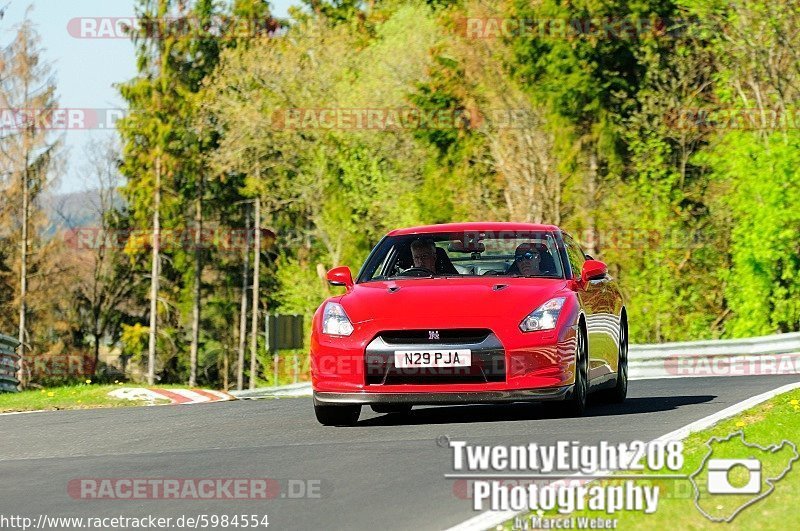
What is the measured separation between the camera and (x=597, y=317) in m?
Answer: 13.0

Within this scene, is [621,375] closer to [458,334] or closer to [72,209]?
[458,334]

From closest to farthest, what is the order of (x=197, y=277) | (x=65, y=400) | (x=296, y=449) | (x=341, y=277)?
(x=296, y=449)
(x=341, y=277)
(x=65, y=400)
(x=197, y=277)

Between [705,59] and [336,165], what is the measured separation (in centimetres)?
1846

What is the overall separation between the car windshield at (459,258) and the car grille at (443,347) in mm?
1210

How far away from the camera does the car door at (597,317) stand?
1255 cm

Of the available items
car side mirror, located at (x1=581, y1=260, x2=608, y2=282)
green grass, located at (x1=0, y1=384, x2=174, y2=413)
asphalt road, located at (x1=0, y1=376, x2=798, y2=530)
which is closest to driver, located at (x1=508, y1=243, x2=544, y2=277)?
car side mirror, located at (x1=581, y1=260, x2=608, y2=282)

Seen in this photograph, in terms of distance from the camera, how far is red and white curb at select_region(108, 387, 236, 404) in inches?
667

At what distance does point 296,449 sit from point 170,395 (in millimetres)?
7227

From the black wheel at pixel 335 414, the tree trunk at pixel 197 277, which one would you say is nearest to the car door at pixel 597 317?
the black wheel at pixel 335 414

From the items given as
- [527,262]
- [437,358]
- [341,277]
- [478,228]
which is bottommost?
[437,358]

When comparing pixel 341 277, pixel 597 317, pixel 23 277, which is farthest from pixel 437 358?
pixel 23 277

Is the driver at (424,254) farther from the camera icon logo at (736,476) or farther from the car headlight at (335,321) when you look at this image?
the camera icon logo at (736,476)

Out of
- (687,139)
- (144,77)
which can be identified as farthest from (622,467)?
(144,77)

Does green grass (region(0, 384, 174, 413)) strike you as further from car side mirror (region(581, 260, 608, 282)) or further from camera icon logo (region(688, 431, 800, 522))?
camera icon logo (region(688, 431, 800, 522))
